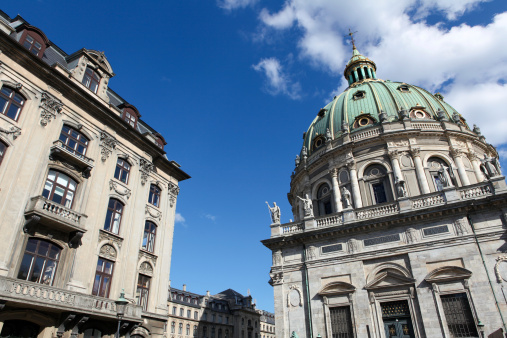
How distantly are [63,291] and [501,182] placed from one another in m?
26.3

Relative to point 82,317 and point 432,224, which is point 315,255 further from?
point 82,317

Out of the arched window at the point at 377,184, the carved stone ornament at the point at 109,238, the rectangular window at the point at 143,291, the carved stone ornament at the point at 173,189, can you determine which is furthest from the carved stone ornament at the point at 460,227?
the carved stone ornament at the point at 109,238

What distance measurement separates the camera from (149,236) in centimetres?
2381

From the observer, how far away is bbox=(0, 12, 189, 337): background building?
15836 mm

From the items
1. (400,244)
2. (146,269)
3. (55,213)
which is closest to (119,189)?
Answer: (55,213)

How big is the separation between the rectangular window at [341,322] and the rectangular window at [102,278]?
48.1 ft

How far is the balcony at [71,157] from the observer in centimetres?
1853

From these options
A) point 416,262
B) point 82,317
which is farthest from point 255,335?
point 82,317

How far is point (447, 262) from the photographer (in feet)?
72.8

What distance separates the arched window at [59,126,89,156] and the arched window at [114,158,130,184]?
248 centimetres

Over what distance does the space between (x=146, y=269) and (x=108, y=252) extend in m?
3.31

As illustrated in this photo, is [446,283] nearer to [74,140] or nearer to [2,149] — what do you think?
[74,140]

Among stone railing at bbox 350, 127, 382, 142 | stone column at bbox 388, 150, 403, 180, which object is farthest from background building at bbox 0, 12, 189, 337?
stone column at bbox 388, 150, 403, 180

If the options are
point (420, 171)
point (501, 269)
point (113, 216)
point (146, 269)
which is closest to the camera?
point (501, 269)
